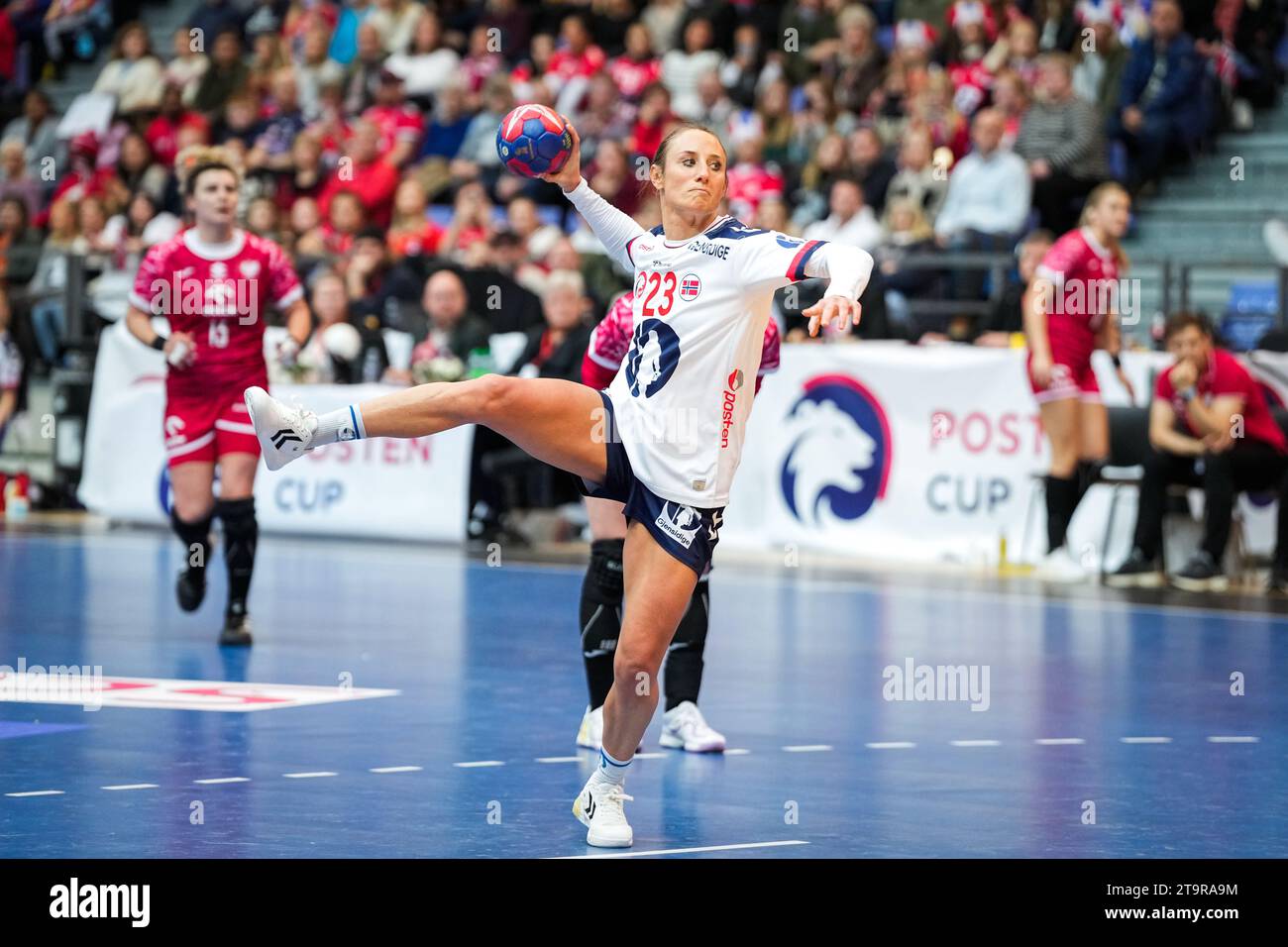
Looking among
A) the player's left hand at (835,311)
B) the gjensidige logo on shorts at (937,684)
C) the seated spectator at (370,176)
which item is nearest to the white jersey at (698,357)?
the player's left hand at (835,311)

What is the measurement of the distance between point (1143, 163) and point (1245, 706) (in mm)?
9866

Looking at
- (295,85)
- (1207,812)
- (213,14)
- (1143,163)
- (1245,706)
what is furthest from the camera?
(213,14)

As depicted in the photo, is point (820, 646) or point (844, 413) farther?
point (844, 413)

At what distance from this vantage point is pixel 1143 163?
1850 centimetres

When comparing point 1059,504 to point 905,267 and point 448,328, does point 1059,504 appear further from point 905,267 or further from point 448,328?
point 448,328

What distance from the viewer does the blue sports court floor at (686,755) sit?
659 cm

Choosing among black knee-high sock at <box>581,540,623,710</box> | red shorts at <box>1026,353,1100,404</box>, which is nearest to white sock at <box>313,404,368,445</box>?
black knee-high sock at <box>581,540,623,710</box>

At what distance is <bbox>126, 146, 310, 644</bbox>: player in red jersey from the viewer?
10.8 metres

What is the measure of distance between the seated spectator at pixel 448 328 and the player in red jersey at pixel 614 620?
8.50m

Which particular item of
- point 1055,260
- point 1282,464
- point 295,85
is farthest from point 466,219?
point 1282,464

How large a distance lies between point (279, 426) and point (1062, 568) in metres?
8.77

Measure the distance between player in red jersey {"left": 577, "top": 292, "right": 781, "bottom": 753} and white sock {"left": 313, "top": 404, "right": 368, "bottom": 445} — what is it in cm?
183

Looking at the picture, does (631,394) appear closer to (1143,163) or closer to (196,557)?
(196,557)

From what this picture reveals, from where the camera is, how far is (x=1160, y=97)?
1820cm
